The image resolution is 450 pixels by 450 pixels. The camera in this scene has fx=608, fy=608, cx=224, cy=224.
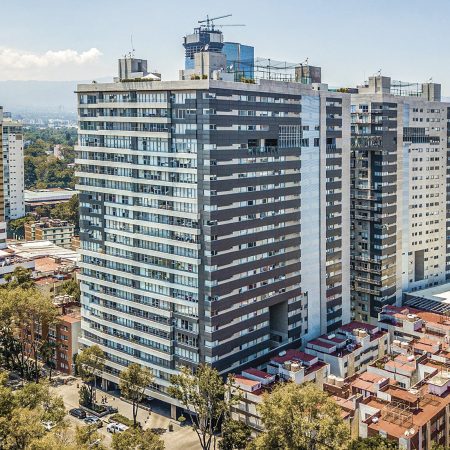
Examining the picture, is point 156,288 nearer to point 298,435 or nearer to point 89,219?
point 89,219

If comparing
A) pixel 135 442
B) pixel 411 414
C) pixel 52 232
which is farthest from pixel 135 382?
pixel 52 232

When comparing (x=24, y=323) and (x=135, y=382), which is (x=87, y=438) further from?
(x=24, y=323)

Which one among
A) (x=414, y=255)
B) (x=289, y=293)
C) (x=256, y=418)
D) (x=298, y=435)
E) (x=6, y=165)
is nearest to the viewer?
(x=298, y=435)

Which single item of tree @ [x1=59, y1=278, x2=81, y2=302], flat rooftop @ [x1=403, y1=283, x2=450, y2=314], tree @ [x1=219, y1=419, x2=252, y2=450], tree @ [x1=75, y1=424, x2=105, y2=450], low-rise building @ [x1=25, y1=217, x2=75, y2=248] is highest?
low-rise building @ [x1=25, y1=217, x2=75, y2=248]

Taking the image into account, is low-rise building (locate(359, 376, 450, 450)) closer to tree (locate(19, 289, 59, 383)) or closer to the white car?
the white car

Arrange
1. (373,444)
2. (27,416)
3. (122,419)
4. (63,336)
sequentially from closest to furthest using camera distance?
1. (373,444)
2. (27,416)
3. (122,419)
4. (63,336)

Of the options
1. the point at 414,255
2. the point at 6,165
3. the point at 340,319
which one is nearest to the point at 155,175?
the point at 340,319

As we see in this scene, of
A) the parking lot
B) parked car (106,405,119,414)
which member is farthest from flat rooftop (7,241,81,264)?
parked car (106,405,119,414)
